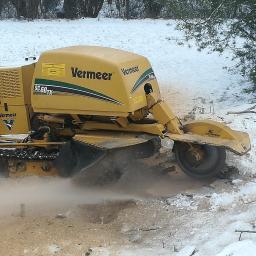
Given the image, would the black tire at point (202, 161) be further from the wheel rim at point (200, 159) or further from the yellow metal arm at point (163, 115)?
the yellow metal arm at point (163, 115)

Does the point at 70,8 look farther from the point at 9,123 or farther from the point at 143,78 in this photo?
the point at 143,78

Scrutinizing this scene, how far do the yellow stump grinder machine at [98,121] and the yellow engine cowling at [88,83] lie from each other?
0.01 m

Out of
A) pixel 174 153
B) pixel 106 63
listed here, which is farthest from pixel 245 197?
pixel 106 63

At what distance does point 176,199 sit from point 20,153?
6.71 feet

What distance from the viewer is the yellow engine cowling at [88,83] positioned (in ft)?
20.7

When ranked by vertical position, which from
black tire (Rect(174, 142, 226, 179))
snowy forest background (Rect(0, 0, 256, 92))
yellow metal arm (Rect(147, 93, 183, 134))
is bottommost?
black tire (Rect(174, 142, 226, 179))

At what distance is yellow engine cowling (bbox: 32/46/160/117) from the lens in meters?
6.32

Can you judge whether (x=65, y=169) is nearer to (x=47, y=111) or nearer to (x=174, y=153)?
(x=47, y=111)

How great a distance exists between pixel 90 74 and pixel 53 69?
1.53 ft

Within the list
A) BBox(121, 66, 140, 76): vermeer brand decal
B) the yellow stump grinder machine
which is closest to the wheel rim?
the yellow stump grinder machine

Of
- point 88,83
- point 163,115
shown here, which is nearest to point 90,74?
point 88,83

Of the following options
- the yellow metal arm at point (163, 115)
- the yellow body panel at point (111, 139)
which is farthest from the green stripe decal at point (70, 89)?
the yellow metal arm at point (163, 115)

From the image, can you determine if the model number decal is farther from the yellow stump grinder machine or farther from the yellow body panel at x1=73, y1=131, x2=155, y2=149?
the yellow body panel at x1=73, y1=131, x2=155, y2=149

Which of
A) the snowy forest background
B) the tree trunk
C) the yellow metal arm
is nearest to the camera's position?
the yellow metal arm
